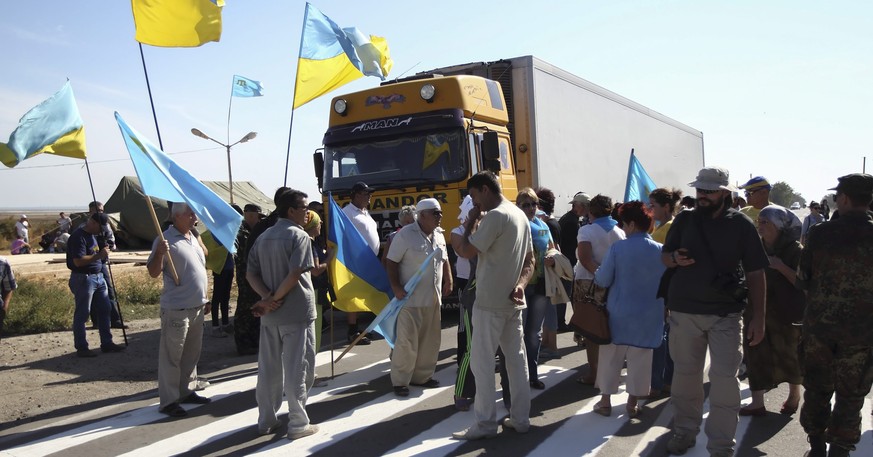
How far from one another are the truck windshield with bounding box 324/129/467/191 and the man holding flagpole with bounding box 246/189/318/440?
4.66m

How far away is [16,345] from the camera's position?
8.98 meters

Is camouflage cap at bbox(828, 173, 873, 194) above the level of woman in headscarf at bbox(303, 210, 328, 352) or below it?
above

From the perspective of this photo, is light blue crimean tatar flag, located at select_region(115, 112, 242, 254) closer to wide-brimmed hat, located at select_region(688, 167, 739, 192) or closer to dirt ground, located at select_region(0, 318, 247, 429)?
dirt ground, located at select_region(0, 318, 247, 429)

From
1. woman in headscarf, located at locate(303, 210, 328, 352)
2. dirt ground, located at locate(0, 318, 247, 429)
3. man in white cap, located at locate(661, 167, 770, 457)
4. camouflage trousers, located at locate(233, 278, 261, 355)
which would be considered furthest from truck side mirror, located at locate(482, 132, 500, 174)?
man in white cap, located at locate(661, 167, 770, 457)

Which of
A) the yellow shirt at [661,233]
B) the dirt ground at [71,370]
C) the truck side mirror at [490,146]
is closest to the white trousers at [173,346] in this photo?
the dirt ground at [71,370]

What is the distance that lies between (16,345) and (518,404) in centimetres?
741

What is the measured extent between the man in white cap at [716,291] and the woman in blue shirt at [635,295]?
748 mm

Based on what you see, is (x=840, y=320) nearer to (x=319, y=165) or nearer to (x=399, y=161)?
(x=399, y=161)

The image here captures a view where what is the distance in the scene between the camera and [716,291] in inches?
173

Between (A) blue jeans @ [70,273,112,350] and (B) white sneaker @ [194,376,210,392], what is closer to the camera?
(B) white sneaker @ [194,376,210,392]

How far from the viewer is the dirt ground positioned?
21.4 ft

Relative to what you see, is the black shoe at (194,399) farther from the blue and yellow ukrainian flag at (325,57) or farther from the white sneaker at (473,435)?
the blue and yellow ukrainian flag at (325,57)

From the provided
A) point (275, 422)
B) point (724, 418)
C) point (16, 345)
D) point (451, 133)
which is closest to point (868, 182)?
point (724, 418)

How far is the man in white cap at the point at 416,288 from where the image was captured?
6453 millimetres
